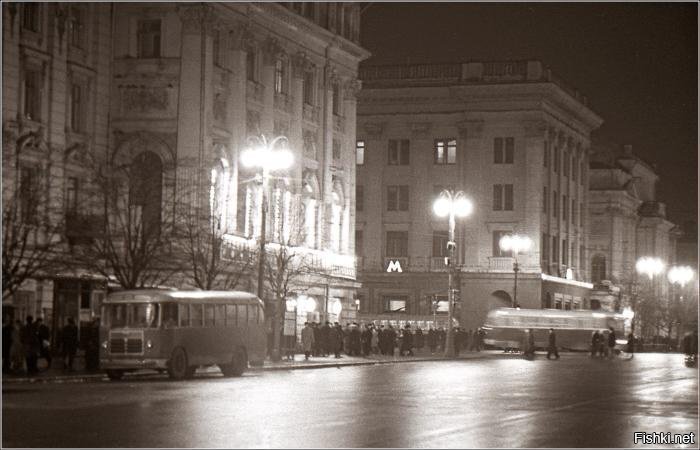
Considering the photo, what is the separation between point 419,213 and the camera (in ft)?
333

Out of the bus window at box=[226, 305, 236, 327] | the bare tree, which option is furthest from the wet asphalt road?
the bare tree

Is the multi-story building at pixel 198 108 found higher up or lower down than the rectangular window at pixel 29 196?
higher up

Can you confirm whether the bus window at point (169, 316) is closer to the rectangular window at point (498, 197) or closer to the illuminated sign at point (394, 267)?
the illuminated sign at point (394, 267)

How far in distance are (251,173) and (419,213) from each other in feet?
115

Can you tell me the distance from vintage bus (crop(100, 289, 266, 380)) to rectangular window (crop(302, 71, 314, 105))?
32.2 metres

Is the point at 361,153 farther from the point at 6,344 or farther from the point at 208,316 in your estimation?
the point at 6,344

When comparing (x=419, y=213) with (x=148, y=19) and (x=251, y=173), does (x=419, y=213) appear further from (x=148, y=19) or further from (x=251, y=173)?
(x=148, y=19)

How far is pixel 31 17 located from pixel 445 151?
51.9m

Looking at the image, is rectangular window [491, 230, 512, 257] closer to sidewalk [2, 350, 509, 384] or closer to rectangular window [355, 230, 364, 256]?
rectangular window [355, 230, 364, 256]

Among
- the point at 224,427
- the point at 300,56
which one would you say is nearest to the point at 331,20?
the point at 300,56

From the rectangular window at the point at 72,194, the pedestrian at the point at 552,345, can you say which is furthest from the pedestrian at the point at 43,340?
the pedestrian at the point at 552,345

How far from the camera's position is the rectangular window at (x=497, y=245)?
9906cm

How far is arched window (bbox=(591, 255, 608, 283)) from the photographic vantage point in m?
124

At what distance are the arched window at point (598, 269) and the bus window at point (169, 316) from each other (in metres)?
85.8
